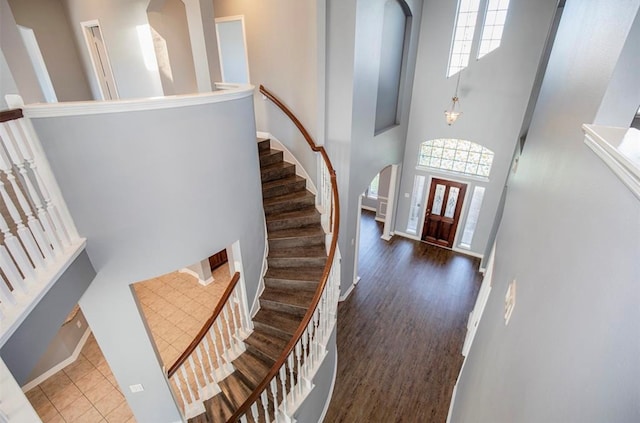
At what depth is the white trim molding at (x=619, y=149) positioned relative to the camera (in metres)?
0.76

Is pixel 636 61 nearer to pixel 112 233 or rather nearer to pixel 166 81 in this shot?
pixel 112 233

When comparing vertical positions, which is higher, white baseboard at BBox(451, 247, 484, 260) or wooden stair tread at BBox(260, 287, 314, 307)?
wooden stair tread at BBox(260, 287, 314, 307)

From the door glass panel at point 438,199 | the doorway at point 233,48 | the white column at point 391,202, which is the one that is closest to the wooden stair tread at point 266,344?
the doorway at point 233,48

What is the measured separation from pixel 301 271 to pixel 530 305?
124 inches

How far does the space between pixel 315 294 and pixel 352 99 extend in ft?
10.00

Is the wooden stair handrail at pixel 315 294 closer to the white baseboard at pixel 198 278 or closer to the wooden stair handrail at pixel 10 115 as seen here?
the wooden stair handrail at pixel 10 115

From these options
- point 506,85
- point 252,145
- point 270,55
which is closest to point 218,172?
point 252,145

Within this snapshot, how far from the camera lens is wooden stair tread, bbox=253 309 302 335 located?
3801 mm

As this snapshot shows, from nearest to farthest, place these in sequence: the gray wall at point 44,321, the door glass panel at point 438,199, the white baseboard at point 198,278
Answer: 1. the gray wall at point 44,321
2. the white baseboard at point 198,278
3. the door glass panel at point 438,199

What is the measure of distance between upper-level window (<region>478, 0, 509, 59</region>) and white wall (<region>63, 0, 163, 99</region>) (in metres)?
6.16

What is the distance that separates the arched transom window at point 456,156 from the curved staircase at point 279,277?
3851 mm

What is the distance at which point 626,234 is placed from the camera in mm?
775

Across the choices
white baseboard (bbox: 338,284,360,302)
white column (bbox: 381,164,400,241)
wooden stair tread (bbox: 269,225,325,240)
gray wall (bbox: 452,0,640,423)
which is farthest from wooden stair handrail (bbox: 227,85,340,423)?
white column (bbox: 381,164,400,241)

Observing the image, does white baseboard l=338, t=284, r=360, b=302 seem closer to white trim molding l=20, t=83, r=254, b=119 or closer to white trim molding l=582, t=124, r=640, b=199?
white trim molding l=20, t=83, r=254, b=119
